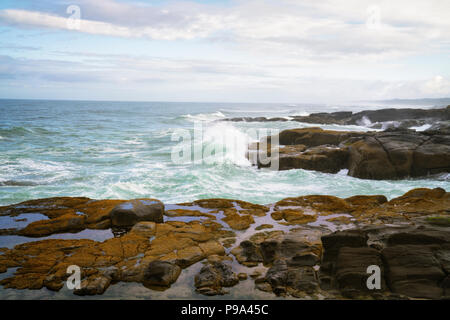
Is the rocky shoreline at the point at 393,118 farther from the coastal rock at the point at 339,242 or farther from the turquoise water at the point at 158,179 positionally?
the coastal rock at the point at 339,242

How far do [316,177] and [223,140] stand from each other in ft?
Result: 36.0

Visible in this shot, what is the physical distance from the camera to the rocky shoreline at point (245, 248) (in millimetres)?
4973

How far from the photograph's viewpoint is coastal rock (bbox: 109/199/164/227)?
25.3 ft

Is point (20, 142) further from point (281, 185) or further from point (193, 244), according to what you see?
point (193, 244)

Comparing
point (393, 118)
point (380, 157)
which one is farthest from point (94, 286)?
point (393, 118)

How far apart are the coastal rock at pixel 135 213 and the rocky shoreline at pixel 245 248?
22 mm

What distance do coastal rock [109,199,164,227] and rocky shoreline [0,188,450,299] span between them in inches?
0.9

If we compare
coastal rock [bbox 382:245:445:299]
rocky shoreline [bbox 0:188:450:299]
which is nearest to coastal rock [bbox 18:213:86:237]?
rocky shoreline [bbox 0:188:450:299]

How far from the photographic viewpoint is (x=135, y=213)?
775 cm

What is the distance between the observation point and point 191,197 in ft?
35.7

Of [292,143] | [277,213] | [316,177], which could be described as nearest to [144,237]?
[277,213]

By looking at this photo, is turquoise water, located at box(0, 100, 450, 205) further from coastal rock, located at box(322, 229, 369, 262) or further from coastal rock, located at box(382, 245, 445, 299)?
coastal rock, located at box(382, 245, 445, 299)

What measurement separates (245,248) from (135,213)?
2.87m

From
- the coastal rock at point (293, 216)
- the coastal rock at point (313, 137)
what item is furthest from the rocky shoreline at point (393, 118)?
the coastal rock at point (293, 216)
